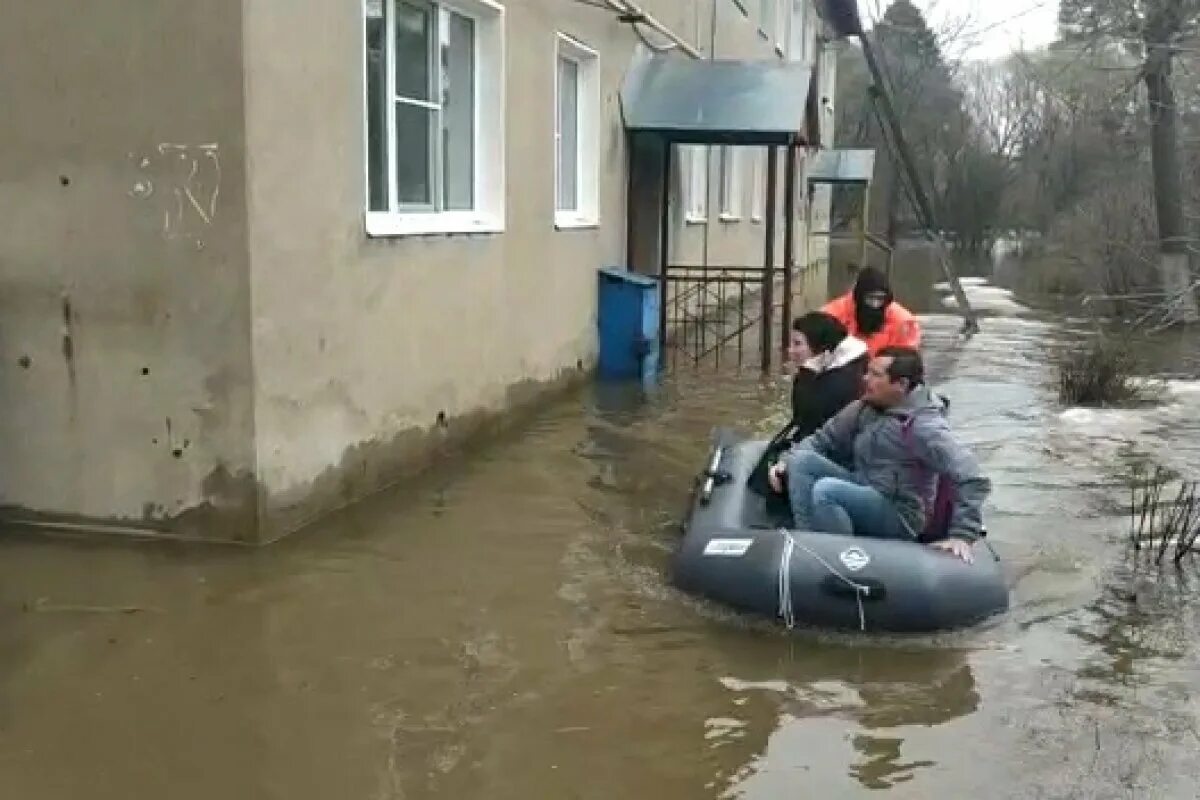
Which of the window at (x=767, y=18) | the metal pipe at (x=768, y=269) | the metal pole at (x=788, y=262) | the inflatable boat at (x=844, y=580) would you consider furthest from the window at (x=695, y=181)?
the inflatable boat at (x=844, y=580)

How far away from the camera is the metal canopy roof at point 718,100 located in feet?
43.7

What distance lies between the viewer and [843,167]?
30297 mm

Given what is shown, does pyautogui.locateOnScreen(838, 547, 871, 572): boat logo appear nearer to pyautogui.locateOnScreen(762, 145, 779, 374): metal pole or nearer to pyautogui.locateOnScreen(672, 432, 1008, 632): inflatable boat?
pyautogui.locateOnScreen(672, 432, 1008, 632): inflatable boat

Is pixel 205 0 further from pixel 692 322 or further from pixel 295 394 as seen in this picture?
pixel 692 322

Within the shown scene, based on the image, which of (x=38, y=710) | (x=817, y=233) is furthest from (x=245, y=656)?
(x=817, y=233)

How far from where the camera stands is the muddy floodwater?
168 inches

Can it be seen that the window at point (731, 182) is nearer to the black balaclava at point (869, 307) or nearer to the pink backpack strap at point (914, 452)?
the black balaclava at point (869, 307)

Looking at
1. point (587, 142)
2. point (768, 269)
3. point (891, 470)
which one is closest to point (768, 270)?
point (768, 269)

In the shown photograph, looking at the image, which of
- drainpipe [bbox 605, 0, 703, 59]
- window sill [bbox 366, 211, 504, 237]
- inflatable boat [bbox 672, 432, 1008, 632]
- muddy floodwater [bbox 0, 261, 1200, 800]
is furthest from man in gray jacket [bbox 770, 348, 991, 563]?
drainpipe [bbox 605, 0, 703, 59]

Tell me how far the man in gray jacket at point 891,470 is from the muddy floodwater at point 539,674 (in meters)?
0.58

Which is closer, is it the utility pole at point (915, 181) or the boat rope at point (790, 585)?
the boat rope at point (790, 585)

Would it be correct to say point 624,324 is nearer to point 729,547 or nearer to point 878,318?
point 878,318

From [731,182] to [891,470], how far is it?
55.6ft

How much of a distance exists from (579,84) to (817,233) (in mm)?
23073
